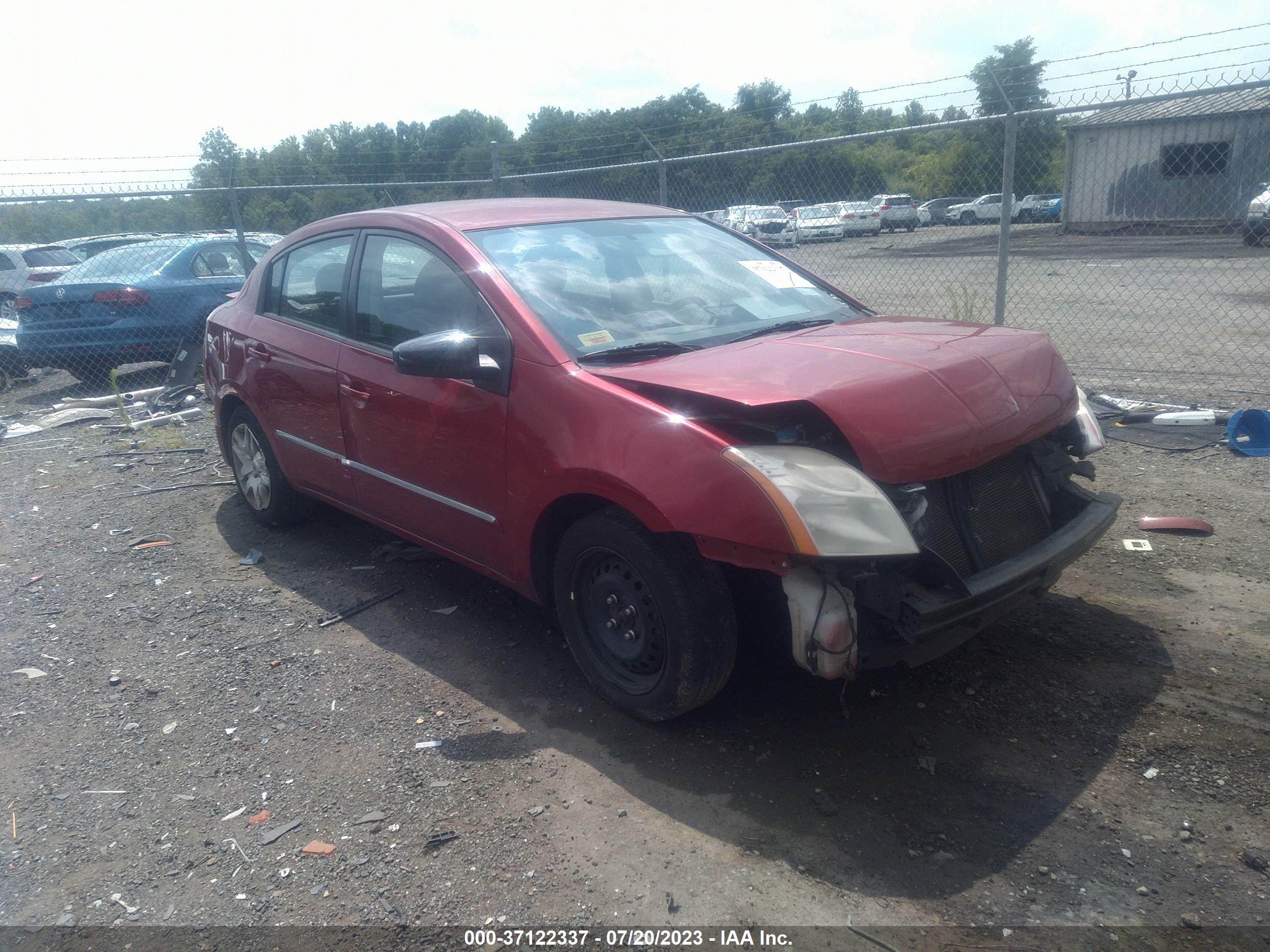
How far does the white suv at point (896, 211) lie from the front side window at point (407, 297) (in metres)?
6.07

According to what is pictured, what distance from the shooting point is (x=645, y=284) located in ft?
12.9

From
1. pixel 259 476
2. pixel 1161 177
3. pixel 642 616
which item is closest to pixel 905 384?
pixel 642 616

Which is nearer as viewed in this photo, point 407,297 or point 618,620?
point 618,620

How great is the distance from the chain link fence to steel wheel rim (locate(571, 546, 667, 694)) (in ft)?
15.5

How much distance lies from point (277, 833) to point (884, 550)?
6.78 feet

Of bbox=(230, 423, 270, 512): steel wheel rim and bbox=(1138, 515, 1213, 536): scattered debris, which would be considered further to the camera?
bbox=(230, 423, 270, 512): steel wheel rim

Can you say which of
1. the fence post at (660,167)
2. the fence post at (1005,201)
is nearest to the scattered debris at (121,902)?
the fence post at (1005,201)

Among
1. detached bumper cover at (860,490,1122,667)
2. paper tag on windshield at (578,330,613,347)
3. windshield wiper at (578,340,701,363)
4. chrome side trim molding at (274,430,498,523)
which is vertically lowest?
detached bumper cover at (860,490,1122,667)

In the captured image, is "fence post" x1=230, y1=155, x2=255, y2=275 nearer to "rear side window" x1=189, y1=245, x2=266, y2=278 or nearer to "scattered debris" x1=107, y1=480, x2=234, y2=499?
"rear side window" x1=189, y1=245, x2=266, y2=278

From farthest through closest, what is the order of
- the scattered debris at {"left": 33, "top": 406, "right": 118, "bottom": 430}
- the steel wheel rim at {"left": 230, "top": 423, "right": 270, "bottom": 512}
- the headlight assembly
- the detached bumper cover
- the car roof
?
1. the scattered debris at {"left": 33, "top": 406, "right": 118, "bottom": 430}
2. the steel wheel rim at {"left": 230, "top": 423, "right": 270, "bottom": 512}
3. the car roof
4. the detached bumper cover
5. the headlight assembly

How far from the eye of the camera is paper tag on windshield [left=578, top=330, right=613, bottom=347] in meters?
3.46

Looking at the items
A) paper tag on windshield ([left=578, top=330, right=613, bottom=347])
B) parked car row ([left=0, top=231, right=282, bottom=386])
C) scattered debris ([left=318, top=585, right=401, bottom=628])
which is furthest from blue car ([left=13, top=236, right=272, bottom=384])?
paper tag on windshield ([left=578, top=330, right=613, bottom=347])

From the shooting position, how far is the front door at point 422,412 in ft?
11.8

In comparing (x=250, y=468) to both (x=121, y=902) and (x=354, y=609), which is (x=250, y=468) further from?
(x=121, y=902)
